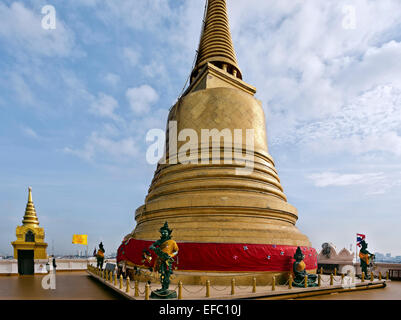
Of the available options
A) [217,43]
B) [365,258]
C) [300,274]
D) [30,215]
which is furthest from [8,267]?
[365,258]

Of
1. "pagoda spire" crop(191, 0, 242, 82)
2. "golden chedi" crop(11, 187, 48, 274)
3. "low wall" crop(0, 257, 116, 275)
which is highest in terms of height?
"pagoda spire" crop(191, 0, 242, 82)

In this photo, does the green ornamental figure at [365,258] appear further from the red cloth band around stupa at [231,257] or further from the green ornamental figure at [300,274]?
the red cloth band around stupa at [231,257]

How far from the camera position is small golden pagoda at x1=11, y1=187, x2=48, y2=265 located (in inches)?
1235

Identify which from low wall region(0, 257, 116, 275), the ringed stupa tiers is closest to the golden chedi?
low wall region(0, 257, 116, 275)

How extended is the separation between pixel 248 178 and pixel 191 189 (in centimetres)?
396

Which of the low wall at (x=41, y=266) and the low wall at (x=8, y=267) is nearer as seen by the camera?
the low wall at (x=8, y=267)

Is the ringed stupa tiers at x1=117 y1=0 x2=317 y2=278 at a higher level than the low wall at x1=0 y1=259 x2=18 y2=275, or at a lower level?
higher

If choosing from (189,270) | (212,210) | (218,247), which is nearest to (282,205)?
(212,210)

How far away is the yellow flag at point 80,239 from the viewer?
31406 mm

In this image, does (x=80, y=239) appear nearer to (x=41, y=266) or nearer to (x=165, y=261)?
(x=41, y=266)

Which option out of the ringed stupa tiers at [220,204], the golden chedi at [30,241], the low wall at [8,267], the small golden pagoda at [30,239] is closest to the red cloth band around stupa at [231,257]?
the ringed stupa tiers at [220,204]

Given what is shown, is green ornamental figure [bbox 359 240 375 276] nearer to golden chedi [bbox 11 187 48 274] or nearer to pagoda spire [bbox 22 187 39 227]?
golden chedi [bbox 11 187 48 274]

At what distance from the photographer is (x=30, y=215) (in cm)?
3400
